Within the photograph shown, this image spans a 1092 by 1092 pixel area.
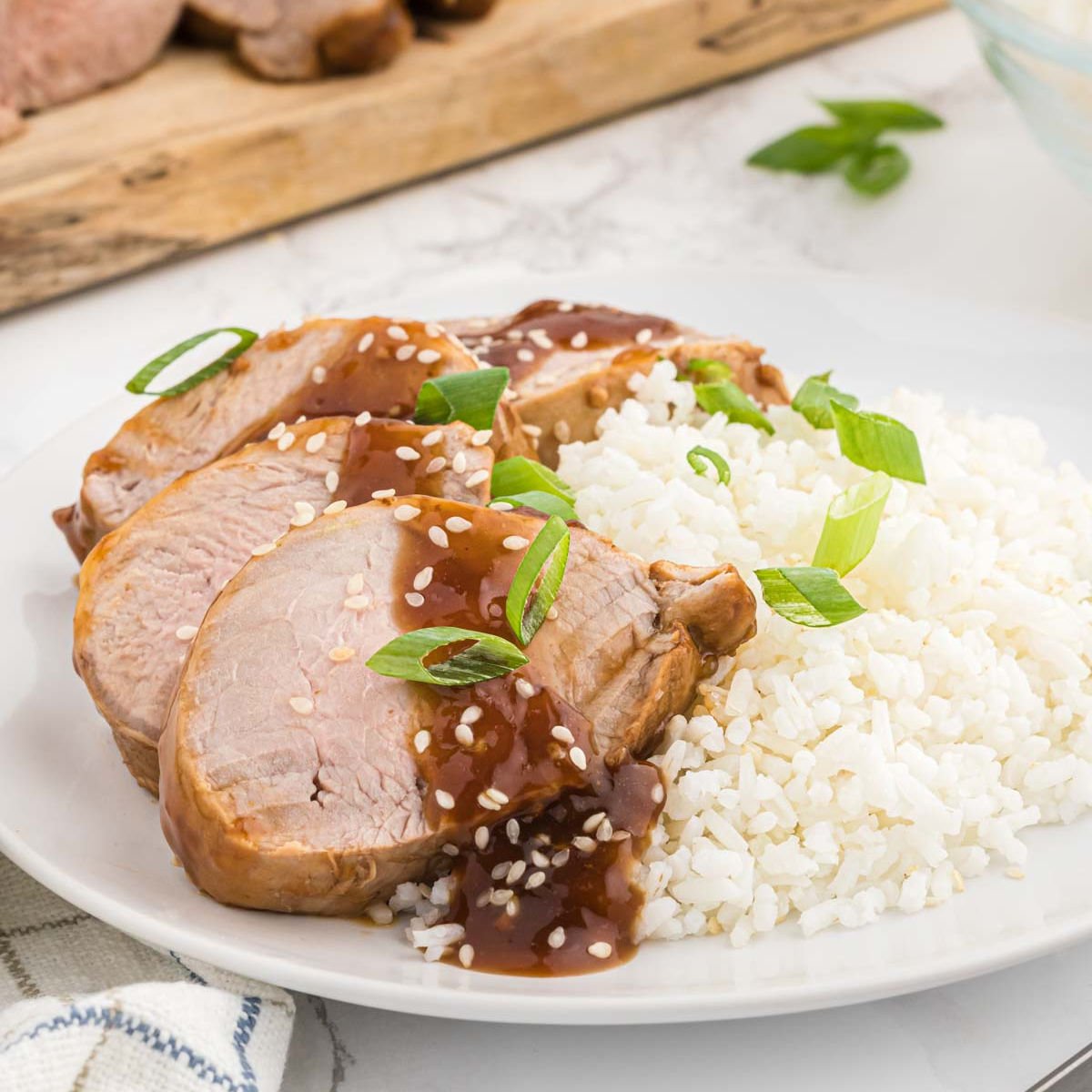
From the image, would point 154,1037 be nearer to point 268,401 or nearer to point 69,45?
point 268,401

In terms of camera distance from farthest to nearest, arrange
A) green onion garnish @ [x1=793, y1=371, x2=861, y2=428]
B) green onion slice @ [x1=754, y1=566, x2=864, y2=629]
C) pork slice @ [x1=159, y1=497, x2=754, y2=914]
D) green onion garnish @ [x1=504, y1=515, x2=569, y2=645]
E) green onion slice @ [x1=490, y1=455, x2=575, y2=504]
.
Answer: green onion garnish @ [x1=793, y1=371, x2=861, y2=428]
green onion slice @ [x1=490, y1=455, x2=575, y2=504]
green onion slice @ [x1=754, y1=566, x2=864, y2=629]
green onion garnish @ [x1=504, y1=515, x2=569, y2=645]
pork slice @ [x1=159, y1=497, x2=754, y2=914]

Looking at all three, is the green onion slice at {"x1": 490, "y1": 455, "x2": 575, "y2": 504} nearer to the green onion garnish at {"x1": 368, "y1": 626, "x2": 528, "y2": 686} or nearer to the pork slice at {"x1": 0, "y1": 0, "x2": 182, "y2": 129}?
the green onion garnish at {"x1": 368, "y1": 626, "x2": 528, "y2": 686}

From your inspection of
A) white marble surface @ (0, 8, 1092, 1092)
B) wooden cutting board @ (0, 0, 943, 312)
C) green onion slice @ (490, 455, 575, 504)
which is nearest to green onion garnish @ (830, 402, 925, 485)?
Answer: green onion slice @ (490, 455, 575, 504)

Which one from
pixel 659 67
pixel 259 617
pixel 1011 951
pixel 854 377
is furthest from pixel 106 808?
pixel 659 67

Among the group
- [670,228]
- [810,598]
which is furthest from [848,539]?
[670,228]

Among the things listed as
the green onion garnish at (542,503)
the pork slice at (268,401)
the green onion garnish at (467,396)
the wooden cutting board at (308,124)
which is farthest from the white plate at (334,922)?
the wooden cutting board at (308,124)

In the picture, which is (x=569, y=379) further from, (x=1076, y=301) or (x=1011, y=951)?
(x=1076, y=301)
